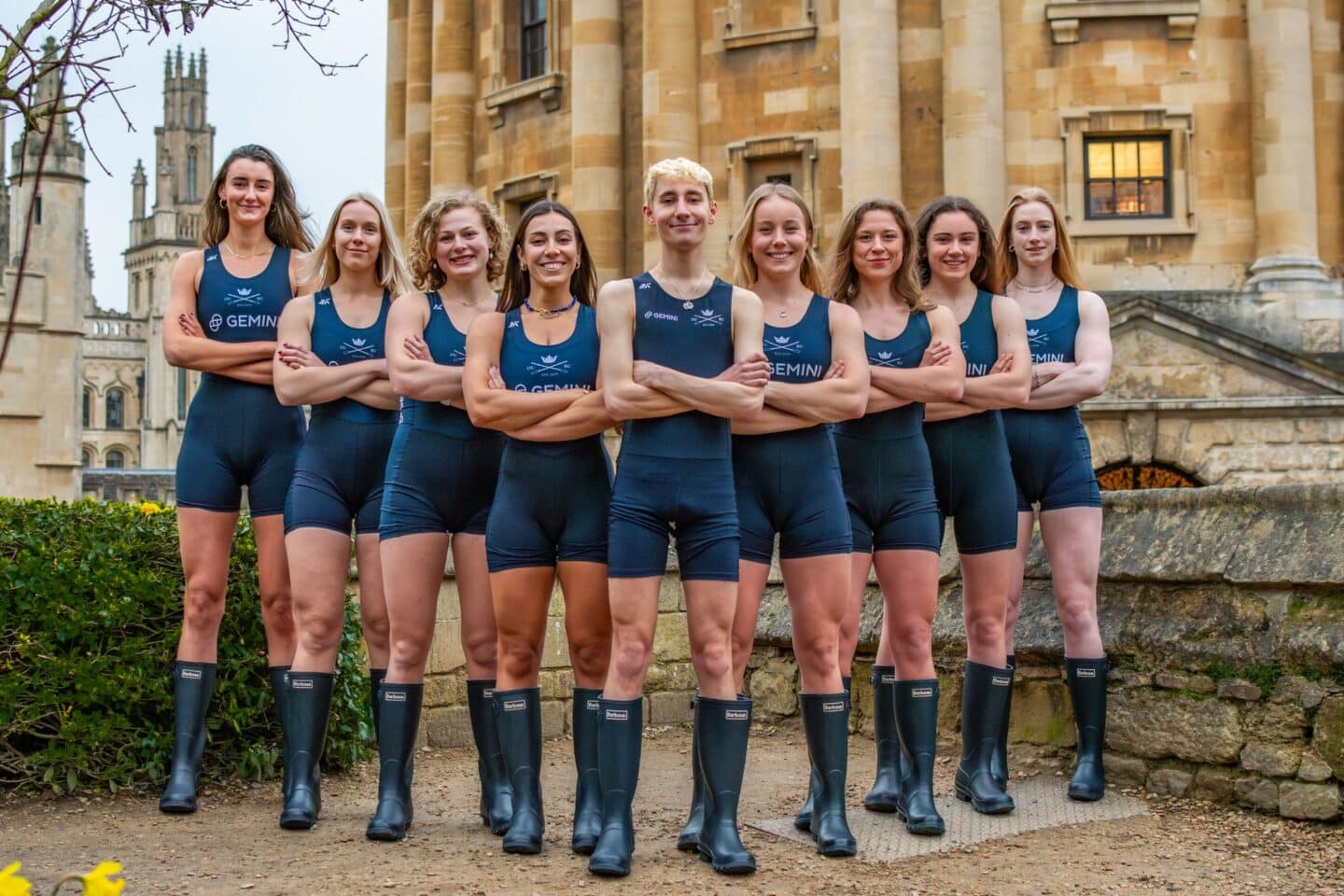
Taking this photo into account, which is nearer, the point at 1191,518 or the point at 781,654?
the point at 1191,518

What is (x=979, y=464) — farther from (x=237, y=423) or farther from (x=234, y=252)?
(x=234, y=252)

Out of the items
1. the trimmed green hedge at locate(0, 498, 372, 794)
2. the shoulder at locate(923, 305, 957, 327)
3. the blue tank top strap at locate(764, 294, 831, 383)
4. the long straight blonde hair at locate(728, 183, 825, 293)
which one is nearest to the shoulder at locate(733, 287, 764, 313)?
the blue tank top strap at locate(764, 294, 831, 383)

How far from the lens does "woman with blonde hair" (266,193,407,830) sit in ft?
18.5

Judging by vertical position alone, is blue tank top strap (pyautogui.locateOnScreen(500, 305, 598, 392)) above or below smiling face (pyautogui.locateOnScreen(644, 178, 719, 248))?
below

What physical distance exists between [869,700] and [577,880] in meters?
3.30

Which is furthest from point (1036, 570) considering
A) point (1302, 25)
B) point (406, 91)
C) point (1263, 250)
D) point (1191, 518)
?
point (406, 91)

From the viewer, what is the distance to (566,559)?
5.17 metres

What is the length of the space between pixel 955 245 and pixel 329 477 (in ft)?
8.66

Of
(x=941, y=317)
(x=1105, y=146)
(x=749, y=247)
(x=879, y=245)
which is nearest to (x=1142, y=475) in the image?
(x=1105, y=146)

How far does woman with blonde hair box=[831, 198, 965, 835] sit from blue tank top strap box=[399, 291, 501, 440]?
1425mm

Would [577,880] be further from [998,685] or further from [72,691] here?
[72,691]

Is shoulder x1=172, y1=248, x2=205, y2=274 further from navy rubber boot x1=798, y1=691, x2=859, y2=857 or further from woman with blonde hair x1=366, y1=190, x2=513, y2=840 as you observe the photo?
navy rubber boot x1=798, y1=691, x2=859, y2=857

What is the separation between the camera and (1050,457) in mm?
6164

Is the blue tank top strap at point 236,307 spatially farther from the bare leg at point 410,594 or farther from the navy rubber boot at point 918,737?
the navy rubber boot at point 918,737
